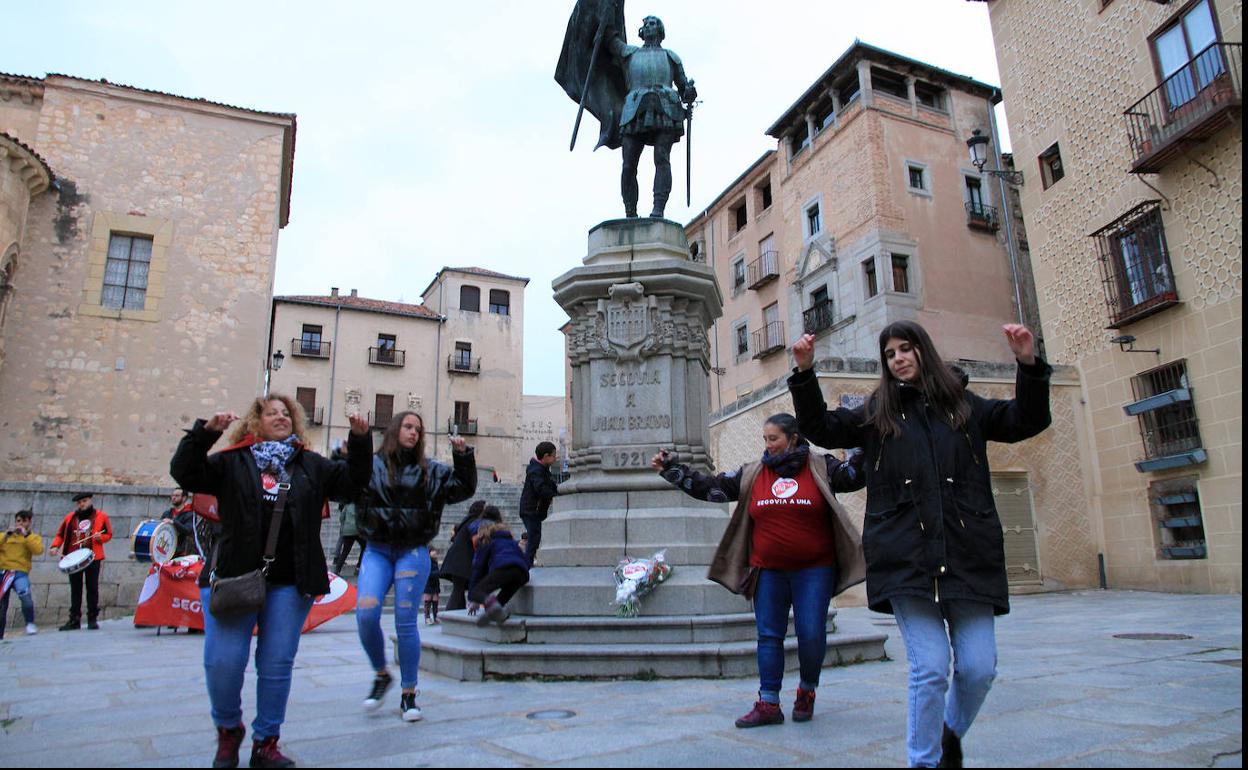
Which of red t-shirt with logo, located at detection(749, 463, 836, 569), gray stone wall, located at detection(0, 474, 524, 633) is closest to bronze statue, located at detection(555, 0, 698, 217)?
red t-shirt with logo, located at detection(749, 463, 836, 569)

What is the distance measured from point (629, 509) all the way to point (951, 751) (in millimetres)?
4072

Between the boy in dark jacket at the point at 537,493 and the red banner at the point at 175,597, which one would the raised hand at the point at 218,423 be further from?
the red banner at the point at 175,597

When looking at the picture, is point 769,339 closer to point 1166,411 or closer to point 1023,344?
point 1166,411

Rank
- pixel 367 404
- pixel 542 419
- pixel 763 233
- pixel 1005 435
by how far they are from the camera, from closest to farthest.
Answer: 1. pixel 1005 435
2. pixel 763 233
3. pixel 367 404
4. pixel 542 419

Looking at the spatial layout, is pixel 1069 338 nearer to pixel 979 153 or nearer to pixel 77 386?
pixel 979 153

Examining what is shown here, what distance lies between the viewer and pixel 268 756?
Result: 3176mm

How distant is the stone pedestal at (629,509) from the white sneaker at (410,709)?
1240 mm

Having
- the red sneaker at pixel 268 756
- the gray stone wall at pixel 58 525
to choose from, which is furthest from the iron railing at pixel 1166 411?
the red sneaker at pixel 268 756

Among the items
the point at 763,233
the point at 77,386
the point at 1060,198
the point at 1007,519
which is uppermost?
the point at 763,233

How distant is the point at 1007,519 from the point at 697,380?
458 inches

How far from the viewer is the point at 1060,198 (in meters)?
17.7

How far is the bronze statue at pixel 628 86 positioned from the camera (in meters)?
8.23

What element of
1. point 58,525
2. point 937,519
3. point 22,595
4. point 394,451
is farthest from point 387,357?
point 937,519

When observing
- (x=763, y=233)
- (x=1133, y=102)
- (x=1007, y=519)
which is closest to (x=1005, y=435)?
(x=1007, y=519)
